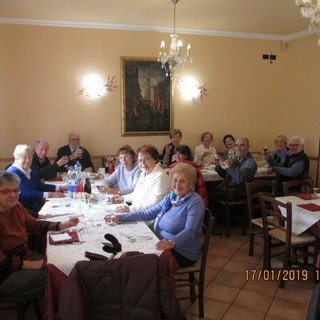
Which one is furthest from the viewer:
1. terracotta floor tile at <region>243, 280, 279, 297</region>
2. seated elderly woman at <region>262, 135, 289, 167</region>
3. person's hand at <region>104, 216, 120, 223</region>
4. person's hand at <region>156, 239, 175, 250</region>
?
seated elderly woman at <region>262, 135, 289, 167</region>

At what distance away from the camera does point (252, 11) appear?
15.6ft

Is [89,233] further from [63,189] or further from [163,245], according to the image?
[63,189]

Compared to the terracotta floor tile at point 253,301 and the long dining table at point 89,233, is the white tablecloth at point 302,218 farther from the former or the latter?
the long dining table at point 89,233

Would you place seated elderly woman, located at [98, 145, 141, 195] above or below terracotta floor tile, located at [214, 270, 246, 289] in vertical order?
above

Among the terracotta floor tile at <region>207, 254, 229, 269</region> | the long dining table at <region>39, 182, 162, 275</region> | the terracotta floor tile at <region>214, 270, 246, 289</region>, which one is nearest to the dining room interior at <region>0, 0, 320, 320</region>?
the terracotta floor tile at <region>207, 254, 229, 269</region>

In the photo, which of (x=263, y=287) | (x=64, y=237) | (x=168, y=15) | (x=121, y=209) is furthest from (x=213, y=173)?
(x=64, y=237)

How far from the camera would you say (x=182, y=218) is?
2.44 m

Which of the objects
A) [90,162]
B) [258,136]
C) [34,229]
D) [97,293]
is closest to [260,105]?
[258,136]

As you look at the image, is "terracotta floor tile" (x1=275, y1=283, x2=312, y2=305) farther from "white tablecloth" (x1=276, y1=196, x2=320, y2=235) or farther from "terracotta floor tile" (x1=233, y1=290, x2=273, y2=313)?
"white tablecloth" (x1=276, y1=196, x2=320, y2=235)

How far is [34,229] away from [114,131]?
358cm

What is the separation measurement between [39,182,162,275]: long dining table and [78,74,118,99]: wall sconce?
2.97m

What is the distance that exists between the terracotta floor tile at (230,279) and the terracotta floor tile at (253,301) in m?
0.14

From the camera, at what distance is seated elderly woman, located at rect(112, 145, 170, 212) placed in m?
2.82

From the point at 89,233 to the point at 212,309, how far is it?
1243 millimetres
